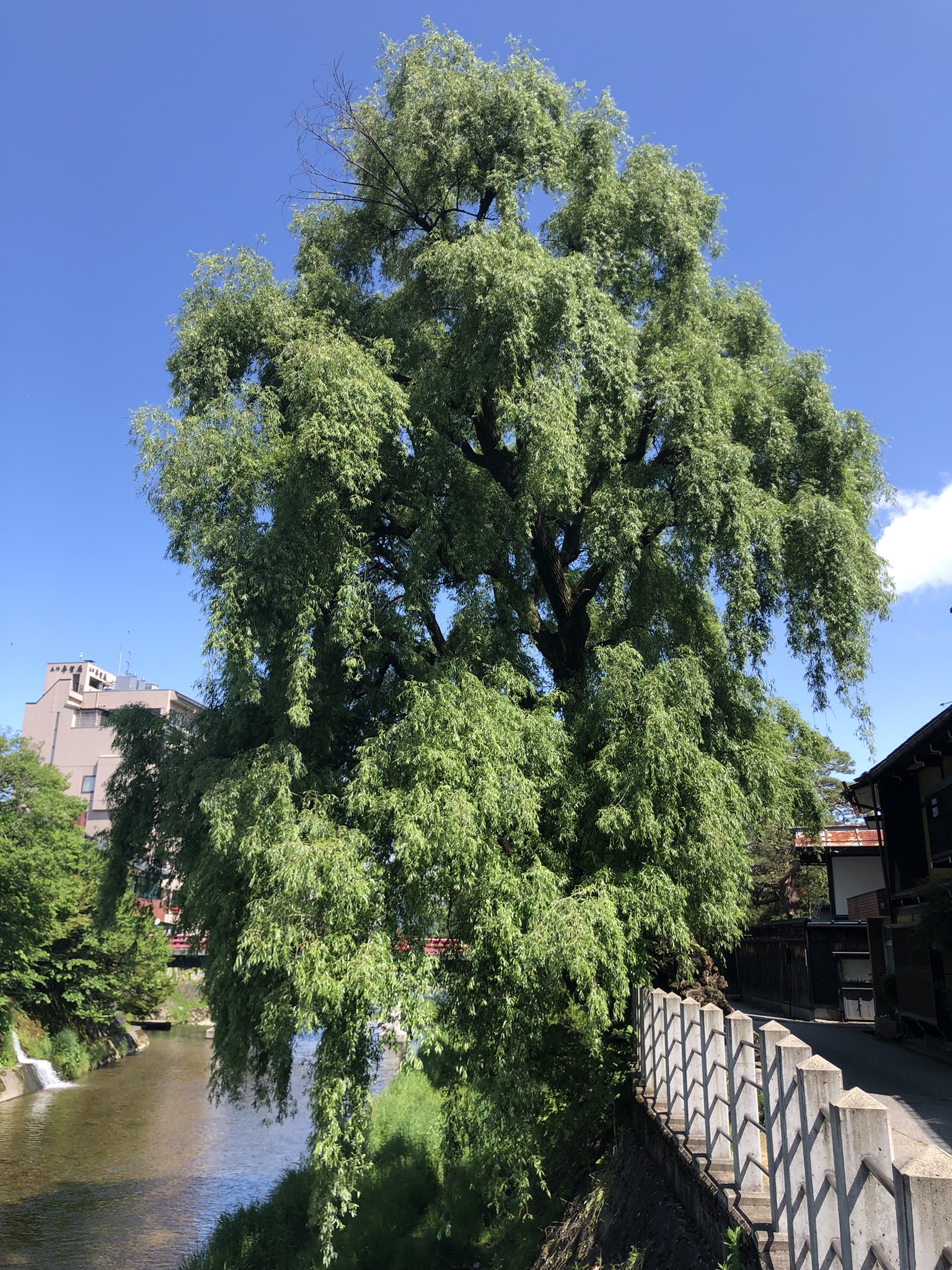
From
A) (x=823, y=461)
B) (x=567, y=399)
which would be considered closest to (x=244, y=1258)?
(x=567, y=399)

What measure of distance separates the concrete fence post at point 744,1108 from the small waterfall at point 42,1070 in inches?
1216

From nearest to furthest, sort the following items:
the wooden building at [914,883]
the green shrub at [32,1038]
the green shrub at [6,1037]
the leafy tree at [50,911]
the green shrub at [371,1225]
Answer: the green shrub at [371,1225], the wooden building at [914,883], the green shrub at [6,1037], the leafy tree at [50,911], the green shrub at [32,1038]

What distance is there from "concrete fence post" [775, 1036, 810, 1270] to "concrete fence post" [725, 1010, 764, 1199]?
928mm

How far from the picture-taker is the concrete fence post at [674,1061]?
950cm

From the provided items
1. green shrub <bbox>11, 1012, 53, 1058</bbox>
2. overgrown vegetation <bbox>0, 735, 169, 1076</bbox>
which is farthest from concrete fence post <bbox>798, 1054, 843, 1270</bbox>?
green shrub <bbox>11, 1012, 53, 1058</bbox>

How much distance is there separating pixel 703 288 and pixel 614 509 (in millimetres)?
4653

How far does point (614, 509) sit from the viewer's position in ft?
40.5

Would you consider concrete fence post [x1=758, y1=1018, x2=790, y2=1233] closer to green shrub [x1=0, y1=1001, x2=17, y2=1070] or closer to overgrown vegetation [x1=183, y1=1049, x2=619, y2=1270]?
overgrown vegetation [x1=183, y1=1049, x2=619, y2=1270]

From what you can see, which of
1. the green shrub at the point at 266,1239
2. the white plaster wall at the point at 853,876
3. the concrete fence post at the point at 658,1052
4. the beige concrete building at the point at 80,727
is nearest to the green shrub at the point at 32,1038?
the green shrub at the point at 266,1239

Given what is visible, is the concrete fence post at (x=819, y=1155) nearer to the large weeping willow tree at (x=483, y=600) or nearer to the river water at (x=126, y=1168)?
the large weeping willow tree at (x=483, y=600)

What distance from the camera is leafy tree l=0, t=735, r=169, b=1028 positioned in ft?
99.0

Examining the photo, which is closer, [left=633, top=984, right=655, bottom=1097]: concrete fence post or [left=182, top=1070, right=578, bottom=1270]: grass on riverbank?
[left=633, top=984, right=655, bottom=1097]: concrete fence post

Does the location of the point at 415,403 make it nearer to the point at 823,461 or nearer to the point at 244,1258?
the point at 823,461

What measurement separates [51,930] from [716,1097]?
102 ft
